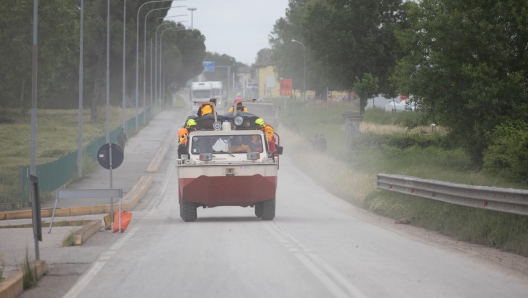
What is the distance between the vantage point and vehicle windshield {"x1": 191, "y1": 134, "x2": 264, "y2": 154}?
766 inches

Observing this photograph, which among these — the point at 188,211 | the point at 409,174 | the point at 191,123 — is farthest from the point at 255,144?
the point at 409,174

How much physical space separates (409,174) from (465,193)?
10.0 m

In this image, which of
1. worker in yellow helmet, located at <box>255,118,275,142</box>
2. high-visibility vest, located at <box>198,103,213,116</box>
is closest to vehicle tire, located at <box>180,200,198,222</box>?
worker in yellow helmet, located at <box>255,118,275,142</box>

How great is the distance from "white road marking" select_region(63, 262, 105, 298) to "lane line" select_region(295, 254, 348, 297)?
286 centimetres

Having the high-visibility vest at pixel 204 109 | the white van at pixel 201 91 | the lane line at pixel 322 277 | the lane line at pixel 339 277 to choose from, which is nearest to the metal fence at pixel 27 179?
the high-visibility vest at pixel 204 109

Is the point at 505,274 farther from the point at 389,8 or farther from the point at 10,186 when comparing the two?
the point at 389,8

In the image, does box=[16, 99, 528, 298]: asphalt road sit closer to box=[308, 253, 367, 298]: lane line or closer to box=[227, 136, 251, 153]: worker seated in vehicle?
box=[308, 253, 367, 298]: lane line

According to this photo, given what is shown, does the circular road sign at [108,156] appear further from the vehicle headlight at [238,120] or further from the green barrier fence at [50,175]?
the green barrier fence at [50,175]

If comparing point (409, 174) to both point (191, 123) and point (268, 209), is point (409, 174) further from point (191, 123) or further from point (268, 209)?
point (191, 123)

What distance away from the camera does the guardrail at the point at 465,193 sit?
14.4m

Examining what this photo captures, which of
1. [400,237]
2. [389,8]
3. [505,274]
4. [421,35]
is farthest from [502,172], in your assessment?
[389,8]

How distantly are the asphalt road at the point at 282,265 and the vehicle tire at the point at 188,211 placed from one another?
709mm

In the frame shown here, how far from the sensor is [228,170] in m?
18.5

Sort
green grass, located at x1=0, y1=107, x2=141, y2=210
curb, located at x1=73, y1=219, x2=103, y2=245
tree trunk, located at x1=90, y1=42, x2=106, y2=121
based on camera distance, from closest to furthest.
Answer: curb, located at x1=73, y1=219, x2=103, y2=245
green grass, located at x1=0, y1=107, x2=141, y2=210
tree trunk, located at x1=90, y1=42, x2=106, y2=121
